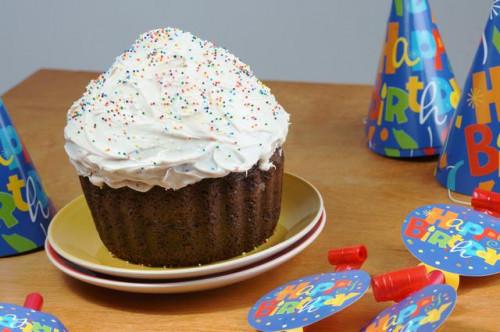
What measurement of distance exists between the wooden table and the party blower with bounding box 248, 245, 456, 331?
5 cm

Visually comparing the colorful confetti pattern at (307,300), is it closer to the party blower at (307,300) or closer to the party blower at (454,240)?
the party blower at (307,300)

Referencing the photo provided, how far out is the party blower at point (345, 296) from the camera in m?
0.83

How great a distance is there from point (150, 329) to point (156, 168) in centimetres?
19

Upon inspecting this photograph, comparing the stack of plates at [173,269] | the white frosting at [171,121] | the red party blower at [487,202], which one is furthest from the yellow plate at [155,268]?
the red party blower at [487,202]

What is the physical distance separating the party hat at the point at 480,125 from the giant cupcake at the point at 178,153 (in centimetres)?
33

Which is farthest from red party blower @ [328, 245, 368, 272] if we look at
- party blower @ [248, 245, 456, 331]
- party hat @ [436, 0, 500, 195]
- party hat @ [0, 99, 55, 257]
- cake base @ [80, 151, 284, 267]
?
party hat @ [0, 99, 55, 257]

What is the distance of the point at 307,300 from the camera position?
2.91 feet

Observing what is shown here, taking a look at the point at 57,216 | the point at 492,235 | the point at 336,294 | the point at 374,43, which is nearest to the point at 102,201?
the point at 57,216

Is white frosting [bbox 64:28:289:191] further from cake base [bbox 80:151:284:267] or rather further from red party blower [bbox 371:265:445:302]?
red party blower [bbox 371:265:445:302]

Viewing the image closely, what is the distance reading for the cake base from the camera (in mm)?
1035

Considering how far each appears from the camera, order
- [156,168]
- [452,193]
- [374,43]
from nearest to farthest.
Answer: [156,168]
[452,193]
[374,43]

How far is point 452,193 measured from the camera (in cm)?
131

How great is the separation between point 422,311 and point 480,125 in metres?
0.52

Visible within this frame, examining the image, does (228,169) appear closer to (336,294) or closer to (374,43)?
(336,294)
